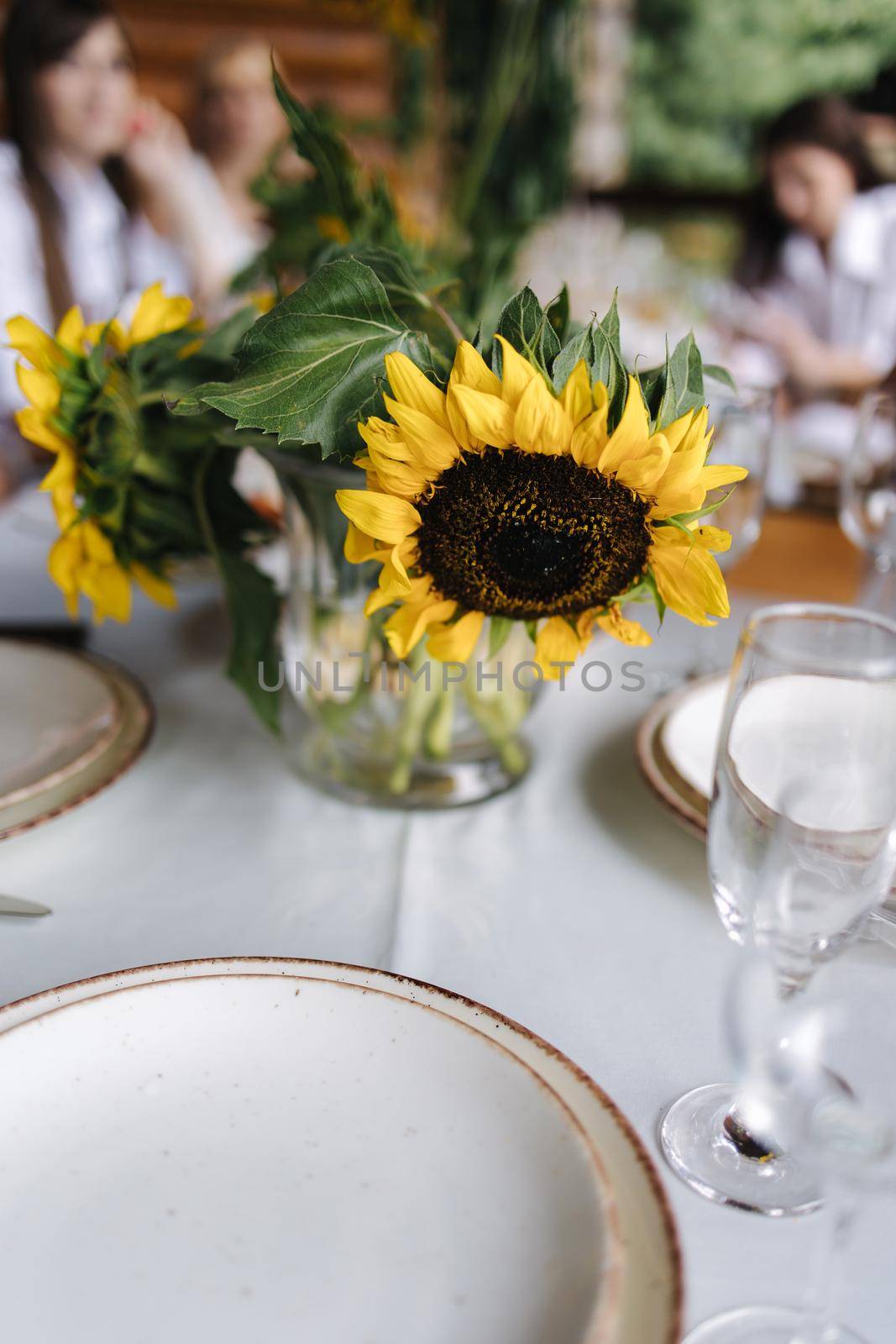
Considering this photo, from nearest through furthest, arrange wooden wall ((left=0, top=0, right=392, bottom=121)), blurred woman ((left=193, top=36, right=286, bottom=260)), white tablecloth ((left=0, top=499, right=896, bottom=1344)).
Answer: white tablecloth ((left=0, top=499, right=896, bottom=1344)), blurred woman ((left=193, top=36, right=286, bottom=260)), wooden wall ((left=0, top=0, right=392, bottom=121))

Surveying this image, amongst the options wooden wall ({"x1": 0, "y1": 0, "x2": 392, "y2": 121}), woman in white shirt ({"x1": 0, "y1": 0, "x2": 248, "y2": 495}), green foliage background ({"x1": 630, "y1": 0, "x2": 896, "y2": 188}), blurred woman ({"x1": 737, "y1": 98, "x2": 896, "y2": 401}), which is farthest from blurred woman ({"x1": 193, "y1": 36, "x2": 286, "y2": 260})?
green foliage background ({"x1": 630, "y1": 0, "x2": 896, "y2": 188})

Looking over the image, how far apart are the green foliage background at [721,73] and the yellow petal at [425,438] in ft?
12.3

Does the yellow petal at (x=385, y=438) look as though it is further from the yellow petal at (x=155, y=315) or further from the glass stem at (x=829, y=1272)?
the glass stem at (x=829, y=1272)

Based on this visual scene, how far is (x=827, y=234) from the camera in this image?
253cm

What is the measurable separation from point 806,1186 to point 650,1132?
52 mm

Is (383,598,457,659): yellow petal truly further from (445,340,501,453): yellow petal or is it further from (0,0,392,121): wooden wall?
(0,0,392,121): wooden wall

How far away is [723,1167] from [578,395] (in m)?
0.27

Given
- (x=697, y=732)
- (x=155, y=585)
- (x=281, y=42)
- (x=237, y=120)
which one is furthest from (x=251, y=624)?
(x=281, y=42)

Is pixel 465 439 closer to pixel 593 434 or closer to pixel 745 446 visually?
pixel 593 434

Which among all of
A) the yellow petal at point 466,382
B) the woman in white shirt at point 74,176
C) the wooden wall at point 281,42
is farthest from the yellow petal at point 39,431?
the wooden wall at point 281,42

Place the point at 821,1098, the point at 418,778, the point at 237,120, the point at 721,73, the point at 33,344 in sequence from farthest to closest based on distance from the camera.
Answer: the point at 721,73
the point at 237,120
the point at 418,778
the point at 33,344
the point at 821,1098

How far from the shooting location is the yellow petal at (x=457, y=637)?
44cm

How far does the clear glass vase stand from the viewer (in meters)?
0.54

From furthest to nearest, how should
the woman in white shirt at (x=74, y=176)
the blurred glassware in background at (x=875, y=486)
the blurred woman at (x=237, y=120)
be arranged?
the blurred woman at (x=237, y=120) < the woman in white shirt at (x=74, y=176) < the blurred glassware in background at (x=875, y=486)
